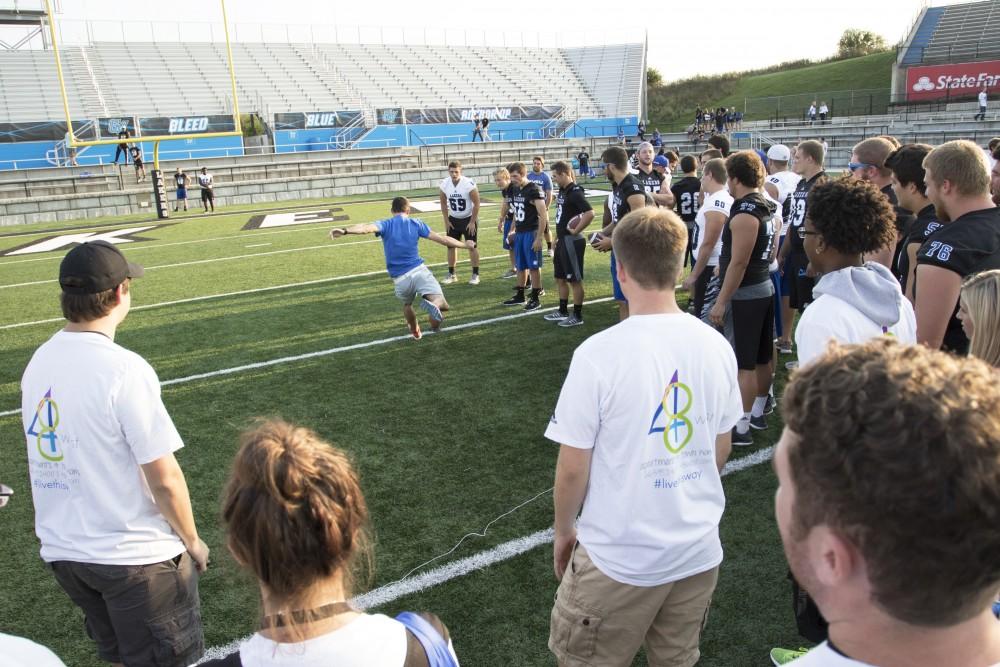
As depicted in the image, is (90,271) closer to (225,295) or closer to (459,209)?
(225,295)

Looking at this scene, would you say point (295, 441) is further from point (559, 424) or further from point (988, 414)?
point (988, 414)

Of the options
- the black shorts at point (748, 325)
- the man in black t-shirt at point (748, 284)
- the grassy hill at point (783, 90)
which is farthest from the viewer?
the grassy hill at point (783, 90)

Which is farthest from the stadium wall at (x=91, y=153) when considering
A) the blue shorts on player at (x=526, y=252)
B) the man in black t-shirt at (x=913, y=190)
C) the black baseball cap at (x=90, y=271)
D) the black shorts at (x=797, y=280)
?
the man in black t-shirt at (x=913, y=190)

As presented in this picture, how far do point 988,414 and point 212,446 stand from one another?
5937mm

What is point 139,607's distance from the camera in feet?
8.58

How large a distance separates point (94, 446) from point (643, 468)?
1.95m

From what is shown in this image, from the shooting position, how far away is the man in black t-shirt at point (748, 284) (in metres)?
5.15

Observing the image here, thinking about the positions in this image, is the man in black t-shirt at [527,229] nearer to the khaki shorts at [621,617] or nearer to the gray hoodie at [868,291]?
the gray hoodie at [868,291]

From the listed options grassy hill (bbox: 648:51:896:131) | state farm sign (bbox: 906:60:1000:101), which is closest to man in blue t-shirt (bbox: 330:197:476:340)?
state farm sign (bbox: 906:60:1000:101)

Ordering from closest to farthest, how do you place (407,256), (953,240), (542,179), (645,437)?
(645,437)
(953,240)
(407,256)
(542,179)

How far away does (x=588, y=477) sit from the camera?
248cm

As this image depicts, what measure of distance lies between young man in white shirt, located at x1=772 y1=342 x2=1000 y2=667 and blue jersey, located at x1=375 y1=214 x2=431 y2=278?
7529mm

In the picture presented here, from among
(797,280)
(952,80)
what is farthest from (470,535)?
(952,80)

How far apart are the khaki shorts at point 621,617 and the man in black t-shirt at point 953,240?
1.82 m
